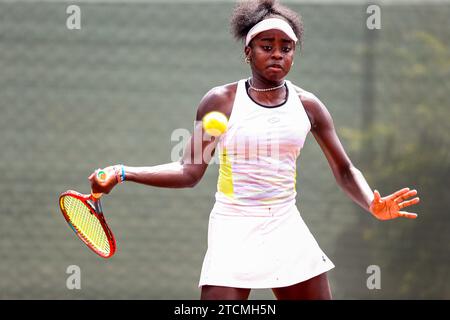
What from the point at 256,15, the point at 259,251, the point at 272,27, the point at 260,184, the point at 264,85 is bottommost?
the point at 259,251

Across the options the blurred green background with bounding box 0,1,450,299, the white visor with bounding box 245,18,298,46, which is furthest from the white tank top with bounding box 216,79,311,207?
the blurred green background with bounding box 0,1,450,299

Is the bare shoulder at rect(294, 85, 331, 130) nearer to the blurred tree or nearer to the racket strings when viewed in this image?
the racket strings

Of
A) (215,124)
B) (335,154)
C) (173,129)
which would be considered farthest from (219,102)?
(173,129)

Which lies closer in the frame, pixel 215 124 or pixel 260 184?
pixel 215 124

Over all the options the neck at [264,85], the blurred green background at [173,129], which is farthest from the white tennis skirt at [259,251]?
the blurred green background at [173,129]

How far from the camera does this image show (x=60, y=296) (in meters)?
5.97

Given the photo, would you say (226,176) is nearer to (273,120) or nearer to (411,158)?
(273,120)

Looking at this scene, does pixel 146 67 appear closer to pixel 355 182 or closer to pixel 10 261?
pixel 10 261

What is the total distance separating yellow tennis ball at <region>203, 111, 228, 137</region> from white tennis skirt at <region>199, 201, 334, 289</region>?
38 cm

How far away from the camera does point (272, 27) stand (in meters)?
3.81

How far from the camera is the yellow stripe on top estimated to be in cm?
380

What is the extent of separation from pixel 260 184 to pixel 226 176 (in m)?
0.18

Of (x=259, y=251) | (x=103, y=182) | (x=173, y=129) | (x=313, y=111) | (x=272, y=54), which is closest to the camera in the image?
(x=103, y=182)

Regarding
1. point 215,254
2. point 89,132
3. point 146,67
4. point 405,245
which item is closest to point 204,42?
point 146,67
